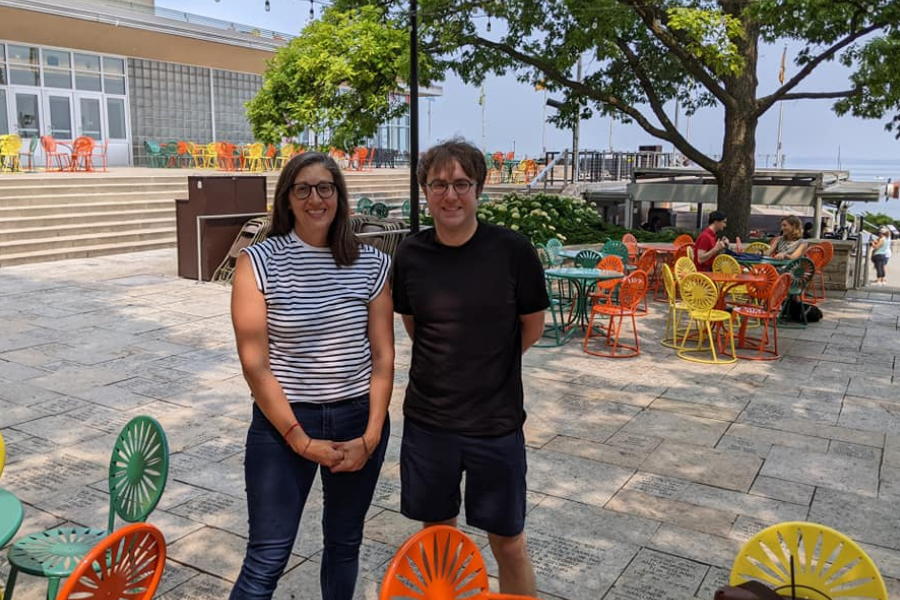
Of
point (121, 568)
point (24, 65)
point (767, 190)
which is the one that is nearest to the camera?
point (121, 568)

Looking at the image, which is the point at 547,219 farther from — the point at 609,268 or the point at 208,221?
the point at 609,268

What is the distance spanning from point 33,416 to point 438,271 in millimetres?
4566

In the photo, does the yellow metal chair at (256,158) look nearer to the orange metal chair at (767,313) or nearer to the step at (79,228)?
the step at (79,228)

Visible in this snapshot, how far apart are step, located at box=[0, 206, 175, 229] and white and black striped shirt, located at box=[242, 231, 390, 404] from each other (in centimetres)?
1352

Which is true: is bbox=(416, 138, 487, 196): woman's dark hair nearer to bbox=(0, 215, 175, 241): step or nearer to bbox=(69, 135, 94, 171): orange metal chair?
bbox=(0, 215, 175, 241): step

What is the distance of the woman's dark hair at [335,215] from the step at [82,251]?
40.5ft

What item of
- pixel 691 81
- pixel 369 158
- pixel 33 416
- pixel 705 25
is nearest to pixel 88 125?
pixel 369 158

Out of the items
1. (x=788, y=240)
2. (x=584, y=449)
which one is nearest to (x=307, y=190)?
(x=584, y=449)

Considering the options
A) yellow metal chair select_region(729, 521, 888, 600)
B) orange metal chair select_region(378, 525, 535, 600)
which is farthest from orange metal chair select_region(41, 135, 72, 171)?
yellow metal chair select_region(729, 521, 888, 600)

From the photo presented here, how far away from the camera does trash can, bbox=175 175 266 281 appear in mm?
11812

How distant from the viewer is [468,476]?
2.69 m

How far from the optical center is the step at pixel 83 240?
13547 millimetres

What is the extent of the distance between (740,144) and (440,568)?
13670 millimetres

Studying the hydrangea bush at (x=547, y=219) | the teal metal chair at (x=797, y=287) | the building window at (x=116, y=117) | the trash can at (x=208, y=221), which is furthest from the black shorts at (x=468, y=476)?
the building window at (x=116, y=117)
